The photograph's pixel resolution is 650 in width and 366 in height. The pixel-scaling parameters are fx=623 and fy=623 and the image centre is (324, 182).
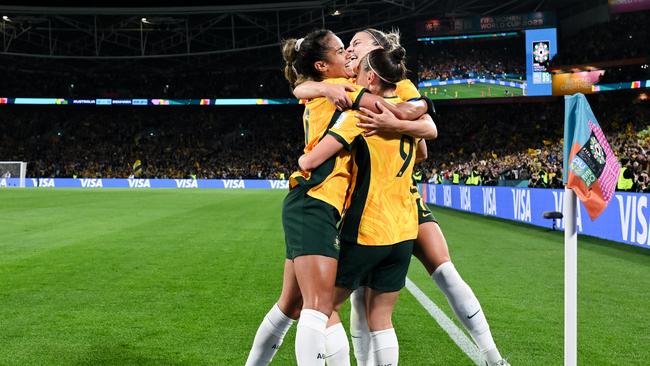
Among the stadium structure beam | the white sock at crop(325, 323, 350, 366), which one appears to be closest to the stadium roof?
the stadium structure beam

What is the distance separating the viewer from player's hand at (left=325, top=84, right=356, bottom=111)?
9.92 ft

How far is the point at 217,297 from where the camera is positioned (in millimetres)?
7094

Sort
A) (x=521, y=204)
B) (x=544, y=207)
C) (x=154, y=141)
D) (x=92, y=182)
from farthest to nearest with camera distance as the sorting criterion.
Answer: (x=154, y=141), (x=92, y=182), (x=521, y=204), (x=544, y=207)

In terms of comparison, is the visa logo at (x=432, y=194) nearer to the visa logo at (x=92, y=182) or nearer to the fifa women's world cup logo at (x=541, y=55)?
the fifa women's world cup logo at (x=541, y=55)

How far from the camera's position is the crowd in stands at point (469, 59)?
146 feet

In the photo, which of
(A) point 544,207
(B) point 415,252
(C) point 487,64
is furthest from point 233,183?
(B) point 415,252

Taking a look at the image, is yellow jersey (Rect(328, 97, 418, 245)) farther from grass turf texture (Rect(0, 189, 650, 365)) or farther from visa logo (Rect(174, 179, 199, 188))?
visa logo (Rect(174, 179, 199, 188))

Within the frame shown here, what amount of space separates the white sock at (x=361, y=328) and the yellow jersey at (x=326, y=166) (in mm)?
788

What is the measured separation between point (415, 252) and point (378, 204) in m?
1.01

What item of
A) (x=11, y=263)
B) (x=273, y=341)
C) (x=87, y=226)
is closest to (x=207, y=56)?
(x=87, y=226)

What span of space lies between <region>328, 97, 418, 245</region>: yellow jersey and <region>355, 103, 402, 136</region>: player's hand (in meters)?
0.08

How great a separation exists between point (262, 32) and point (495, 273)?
45.6m

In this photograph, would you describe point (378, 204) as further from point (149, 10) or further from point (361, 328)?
point (149, 10)

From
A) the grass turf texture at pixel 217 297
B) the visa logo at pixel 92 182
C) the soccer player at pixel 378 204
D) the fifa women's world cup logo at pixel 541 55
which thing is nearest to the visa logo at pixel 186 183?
the visa logo at pixel 92 182
